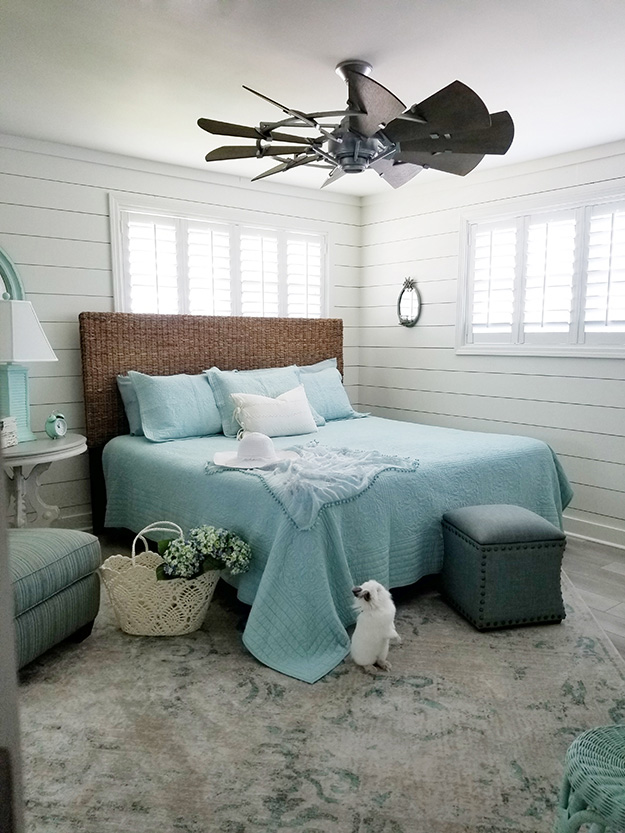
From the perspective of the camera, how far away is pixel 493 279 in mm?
4359

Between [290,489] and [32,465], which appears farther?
[32,465]

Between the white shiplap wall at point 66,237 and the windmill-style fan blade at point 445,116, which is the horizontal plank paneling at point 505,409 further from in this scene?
the windmill-style fan blade at point 445,116

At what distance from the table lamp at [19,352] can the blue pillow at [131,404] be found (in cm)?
64

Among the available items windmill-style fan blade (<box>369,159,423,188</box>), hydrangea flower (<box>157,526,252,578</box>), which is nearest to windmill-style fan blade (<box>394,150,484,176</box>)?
windmill-style fan blade (<box>369,159,423,188</box>)

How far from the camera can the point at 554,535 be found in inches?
105

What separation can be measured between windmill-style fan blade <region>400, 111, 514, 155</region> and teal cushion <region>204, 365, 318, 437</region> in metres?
2.00

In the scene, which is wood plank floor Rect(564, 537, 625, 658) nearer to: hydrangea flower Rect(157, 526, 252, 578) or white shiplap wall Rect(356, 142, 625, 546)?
white shiplap wall Rect(356, 142, 625, 546)

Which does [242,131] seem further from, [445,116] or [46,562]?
[46,562]

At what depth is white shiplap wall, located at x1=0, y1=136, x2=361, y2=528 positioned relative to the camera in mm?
3691

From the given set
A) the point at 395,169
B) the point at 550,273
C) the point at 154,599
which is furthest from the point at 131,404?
the point at 550,273

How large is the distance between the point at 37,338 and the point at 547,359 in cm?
306

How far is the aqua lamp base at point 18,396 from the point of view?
3.26 metres

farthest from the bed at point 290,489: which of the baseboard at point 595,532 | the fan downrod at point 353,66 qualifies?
the fan downrod at point 353,66

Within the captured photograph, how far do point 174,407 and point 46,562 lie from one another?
5.26 ft
